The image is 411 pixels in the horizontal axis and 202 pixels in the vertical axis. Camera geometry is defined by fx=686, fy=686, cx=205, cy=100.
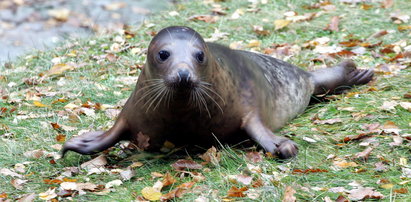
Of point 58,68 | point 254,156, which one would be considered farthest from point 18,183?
point 58,68

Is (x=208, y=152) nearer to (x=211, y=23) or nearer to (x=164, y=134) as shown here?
(x=164, y=134)

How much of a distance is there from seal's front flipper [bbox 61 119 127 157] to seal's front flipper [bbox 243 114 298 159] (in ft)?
3.03

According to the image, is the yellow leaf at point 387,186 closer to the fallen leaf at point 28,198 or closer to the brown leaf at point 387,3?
the fallen leaf at point 28,198

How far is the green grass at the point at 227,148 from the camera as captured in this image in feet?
14.0

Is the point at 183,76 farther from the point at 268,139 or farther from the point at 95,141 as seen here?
the point at 95,141

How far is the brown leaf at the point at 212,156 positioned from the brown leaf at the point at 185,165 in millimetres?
101

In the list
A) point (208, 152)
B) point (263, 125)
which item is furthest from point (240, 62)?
point (208, 152)

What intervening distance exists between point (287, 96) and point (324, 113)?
45 centimetres

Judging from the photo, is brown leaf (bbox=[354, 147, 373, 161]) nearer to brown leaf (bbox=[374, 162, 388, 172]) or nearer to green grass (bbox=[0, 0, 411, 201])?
green grass (bbox=[0, 0, 411, 201])

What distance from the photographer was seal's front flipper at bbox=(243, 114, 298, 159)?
4.66 meters

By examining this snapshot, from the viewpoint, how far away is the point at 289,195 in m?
3.85

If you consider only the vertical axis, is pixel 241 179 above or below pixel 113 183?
above

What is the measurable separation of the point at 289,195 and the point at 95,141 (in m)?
1.77

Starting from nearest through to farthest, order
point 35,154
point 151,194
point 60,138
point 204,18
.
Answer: point 151,194
point 35,154
point 60,138
point 204,18
